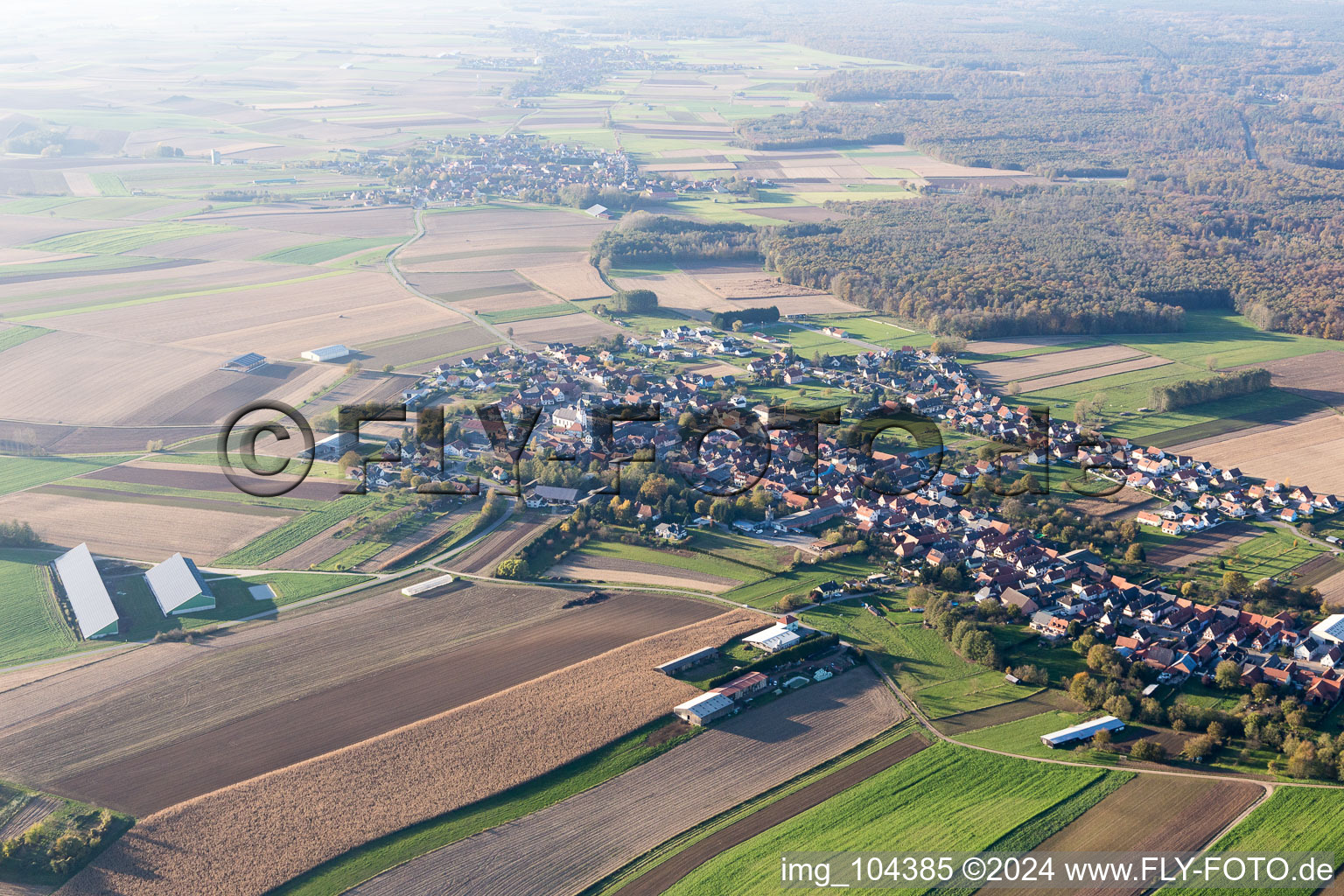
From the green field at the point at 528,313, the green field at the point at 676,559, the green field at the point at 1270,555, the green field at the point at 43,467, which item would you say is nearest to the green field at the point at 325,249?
the green field at the point at 528,313

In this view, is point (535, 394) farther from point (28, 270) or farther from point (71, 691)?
point (28, 270)

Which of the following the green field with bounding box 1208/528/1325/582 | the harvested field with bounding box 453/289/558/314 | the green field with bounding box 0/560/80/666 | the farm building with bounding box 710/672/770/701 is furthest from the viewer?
the harvested field with bounding box 453/289/558/314

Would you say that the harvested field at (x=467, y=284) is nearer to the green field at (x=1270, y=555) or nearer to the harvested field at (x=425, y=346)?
the harvested field at (x=425, y=346)

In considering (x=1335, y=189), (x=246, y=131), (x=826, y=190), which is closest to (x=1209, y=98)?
(x=1335, y=189)

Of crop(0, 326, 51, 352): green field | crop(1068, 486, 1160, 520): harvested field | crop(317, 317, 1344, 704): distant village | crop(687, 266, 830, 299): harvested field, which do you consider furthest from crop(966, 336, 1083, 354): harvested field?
crop(0, 326, 51, 352): green field

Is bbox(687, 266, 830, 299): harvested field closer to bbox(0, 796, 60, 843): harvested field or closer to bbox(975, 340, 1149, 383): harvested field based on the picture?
bbox(975, 340, 1149, 383): harvested field
